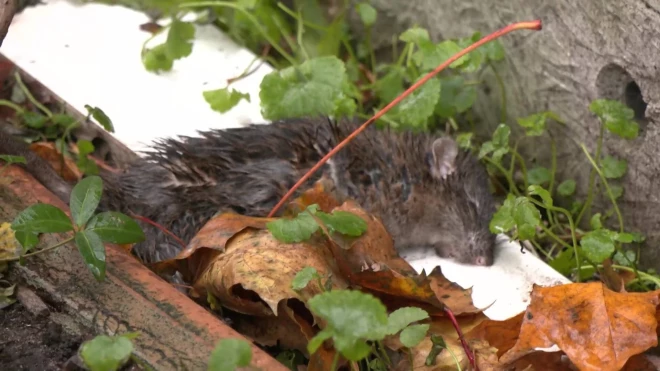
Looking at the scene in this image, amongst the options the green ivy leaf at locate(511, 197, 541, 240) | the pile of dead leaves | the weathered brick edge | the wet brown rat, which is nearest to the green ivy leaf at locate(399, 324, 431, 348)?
the pile of dead leaves

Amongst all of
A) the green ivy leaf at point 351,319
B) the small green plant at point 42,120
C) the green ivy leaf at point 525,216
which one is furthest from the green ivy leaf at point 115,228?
the small green plant at point 42,120

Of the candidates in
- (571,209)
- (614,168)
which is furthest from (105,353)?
(571,209)

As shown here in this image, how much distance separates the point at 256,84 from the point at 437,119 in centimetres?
108

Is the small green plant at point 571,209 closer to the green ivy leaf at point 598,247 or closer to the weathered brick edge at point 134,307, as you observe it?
the green ivy leaf at point 598,247

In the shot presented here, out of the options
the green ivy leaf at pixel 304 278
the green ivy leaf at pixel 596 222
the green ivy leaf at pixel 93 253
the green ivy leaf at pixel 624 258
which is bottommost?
the green ivy leaf at pixel 624 258

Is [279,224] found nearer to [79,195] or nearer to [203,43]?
[79,195]

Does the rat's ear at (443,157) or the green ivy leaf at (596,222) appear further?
the rat's ear at (443,157)

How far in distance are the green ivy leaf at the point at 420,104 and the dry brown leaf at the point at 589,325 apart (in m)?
1.46

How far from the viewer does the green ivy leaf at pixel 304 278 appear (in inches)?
111

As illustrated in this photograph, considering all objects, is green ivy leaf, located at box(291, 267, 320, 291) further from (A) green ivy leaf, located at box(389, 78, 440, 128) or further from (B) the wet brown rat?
Result: (A) green ivy leaf, located at box(389, 78, 440, 128)

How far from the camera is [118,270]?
2906 millimetres

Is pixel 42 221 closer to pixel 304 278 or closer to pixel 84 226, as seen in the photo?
pixel 84 226

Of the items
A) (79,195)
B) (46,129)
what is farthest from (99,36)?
(79,195)

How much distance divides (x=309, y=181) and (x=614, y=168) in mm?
1362
